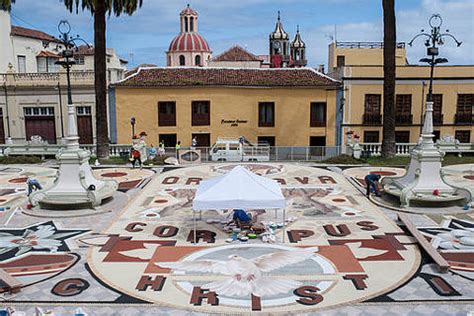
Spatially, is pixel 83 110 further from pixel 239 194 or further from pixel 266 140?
pixel 239 194

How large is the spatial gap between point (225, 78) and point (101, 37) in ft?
40.1

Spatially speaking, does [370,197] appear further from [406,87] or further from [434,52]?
[406,87]

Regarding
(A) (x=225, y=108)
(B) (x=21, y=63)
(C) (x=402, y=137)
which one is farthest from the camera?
(B) (x=21, y=63)

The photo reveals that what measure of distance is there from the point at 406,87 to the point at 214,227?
28.0m

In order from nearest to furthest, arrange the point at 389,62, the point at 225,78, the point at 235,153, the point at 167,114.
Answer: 1. the point at 389,62
2. the point at 235,153
3. the point at 167,114
4. the point at 225,78

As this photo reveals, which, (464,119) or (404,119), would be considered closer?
(404,119)

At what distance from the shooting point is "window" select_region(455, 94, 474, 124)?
124 feet

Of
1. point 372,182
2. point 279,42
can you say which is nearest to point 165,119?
point 372,182

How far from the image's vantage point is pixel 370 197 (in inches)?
754

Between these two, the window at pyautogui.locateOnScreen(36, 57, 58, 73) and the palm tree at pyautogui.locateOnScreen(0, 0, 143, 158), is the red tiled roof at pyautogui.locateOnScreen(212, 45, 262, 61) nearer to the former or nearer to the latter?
the window at pyautogui.locateOnScreen(36, 57, 58, 73)

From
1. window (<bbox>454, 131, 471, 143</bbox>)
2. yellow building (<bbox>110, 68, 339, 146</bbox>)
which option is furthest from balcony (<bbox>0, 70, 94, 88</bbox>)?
window (<bbox>454, 131, 471, 143</bbox>)

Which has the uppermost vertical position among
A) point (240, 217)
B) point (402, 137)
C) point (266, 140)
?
point (402, 137)

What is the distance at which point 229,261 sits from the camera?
39.6ft

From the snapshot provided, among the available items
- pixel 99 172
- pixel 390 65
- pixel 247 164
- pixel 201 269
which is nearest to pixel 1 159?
pixel 99 172
